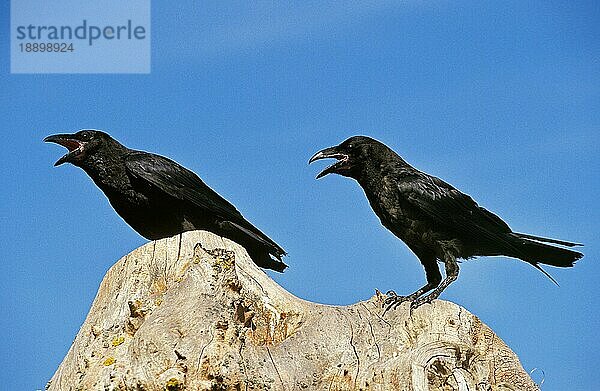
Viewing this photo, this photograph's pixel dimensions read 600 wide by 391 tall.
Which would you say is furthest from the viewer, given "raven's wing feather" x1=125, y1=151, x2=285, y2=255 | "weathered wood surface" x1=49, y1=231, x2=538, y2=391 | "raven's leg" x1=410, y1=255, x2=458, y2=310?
"raven's wing feather" x1=125, y1=151, x2=285, y2=255

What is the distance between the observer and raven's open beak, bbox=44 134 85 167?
7.81 m

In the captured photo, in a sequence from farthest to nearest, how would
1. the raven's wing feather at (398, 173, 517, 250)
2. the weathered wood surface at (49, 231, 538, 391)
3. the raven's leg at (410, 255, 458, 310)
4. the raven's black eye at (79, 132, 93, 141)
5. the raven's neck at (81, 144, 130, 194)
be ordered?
the raven's black eye at (79, 132, 93, 141) < the raven's neck at (81, 144, 130, 194) < the raven's wing feather at (398, 173, 517, 250) < the raven's leg at (410, 255, 458, 310) < the weathered wood surface at (49, 231, 538, 391)

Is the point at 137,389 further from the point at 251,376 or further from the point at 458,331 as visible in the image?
the point at 458,331

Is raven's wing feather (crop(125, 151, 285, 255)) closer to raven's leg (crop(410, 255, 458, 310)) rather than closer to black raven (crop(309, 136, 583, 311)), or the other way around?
black raven (crop(309, 136, 583, 311))

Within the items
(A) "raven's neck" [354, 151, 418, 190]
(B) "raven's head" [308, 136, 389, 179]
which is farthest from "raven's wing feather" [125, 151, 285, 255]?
(A) "raven's neck" [354, 151, 418, 190]

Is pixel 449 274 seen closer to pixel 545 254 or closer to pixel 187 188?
pixel 545 254

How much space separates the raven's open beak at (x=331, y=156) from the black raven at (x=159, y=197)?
0.91 meters

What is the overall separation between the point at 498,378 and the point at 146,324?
2.18 m

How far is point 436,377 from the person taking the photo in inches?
175

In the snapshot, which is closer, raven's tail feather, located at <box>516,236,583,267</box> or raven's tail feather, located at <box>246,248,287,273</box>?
raven's tail feather, located at <box>516,236,583,267</box>

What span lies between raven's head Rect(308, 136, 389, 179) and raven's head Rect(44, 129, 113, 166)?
6.98ft

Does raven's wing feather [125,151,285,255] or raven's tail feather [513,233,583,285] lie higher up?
Result: raven's wing feather [125,151,285,255]

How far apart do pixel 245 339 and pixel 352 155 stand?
298 cm

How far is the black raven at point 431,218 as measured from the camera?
22.4ft
